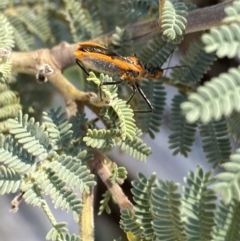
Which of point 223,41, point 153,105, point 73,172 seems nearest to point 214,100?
point 223,41

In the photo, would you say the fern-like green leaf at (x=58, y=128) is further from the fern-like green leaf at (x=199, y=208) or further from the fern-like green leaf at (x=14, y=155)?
the fern-like green leaf at (x=199, y=208)

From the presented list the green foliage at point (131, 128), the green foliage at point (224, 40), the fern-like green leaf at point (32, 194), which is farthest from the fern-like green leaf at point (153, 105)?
the green foliage at point (224, 40)

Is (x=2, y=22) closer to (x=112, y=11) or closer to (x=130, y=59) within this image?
(x=130, y=59)

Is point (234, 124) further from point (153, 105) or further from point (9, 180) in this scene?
point (9, 180)

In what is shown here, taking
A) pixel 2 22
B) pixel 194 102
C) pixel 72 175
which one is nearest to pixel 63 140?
pixel 72 175

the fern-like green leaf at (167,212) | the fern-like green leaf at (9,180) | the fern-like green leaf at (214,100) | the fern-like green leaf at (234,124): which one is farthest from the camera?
the fern-like green leaf at (234,124)

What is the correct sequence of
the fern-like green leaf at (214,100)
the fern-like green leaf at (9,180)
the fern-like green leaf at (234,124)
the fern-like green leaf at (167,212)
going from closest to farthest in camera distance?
the fern-like green leaf at (214,100)
the fern-like green leaf at (167,212)
the fern-like green leaf at (9,180)
the fern-like green leaf at (234,124)
